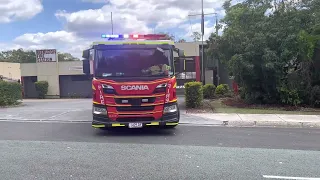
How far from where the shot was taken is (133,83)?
28.1ft

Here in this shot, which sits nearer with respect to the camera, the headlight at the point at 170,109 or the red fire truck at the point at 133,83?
the red fire truck at the point at 133,83

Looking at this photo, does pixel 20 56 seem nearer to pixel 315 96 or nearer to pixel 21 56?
pixel 21 56

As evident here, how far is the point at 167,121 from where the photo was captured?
8922 millimetres

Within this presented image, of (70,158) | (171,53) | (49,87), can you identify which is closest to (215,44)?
(171,53)

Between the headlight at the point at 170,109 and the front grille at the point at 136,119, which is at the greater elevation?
the headlight at the point at 170,109

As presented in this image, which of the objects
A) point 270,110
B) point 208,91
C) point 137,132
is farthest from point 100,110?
point 208,91

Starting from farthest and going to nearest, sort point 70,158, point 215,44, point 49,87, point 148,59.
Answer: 1. point 49,87
2. point 215,44
3. point 148,59
4. point 70,158

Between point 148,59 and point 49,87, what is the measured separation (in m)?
28.6

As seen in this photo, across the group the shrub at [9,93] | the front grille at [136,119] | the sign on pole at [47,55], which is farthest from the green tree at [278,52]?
the sign on pole at [47,55]

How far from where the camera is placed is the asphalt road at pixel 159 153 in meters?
5.56

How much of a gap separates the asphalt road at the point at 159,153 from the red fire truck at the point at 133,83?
581 millimetres

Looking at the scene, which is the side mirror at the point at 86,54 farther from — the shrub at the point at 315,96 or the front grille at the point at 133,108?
the shrub at the point at 315,96

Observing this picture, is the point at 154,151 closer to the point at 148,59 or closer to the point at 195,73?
the point at 148,59

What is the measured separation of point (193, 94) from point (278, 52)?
14.5ft
